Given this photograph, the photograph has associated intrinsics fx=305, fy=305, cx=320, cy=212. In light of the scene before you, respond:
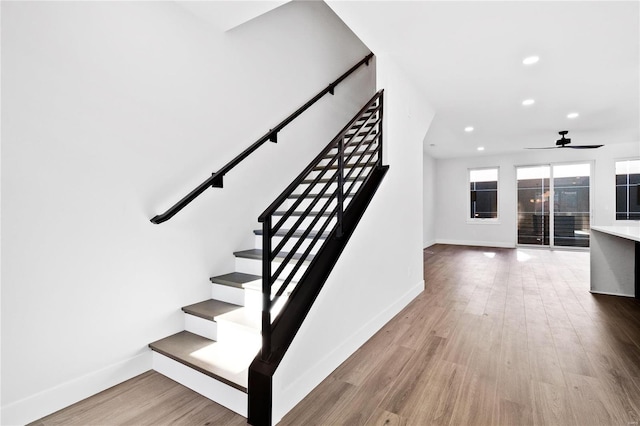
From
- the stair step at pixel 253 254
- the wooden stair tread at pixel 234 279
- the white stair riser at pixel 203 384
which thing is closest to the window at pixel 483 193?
the stair step at pixel 253 254

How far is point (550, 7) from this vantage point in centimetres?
227

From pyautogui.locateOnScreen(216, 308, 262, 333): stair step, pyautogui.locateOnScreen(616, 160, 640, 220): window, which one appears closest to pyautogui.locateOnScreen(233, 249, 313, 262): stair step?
pyautogui.locateOnScreen(216, 308, 262, 333): stair step

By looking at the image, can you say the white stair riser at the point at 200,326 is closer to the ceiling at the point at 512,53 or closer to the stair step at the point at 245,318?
the stair step at the point at 245,318

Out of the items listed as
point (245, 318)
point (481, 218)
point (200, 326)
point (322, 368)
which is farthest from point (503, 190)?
point (200, 326)

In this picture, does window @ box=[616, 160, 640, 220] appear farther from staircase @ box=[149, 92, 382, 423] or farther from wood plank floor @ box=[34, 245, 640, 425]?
staircase @ box=[149, 92, 382, 423]

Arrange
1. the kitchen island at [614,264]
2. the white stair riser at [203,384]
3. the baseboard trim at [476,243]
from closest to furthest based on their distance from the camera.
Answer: the white stair riser at [203,384]
the kitchen island at [614,264]
the baseboard trim at [476,243]

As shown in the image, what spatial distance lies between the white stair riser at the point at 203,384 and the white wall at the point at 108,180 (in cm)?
18

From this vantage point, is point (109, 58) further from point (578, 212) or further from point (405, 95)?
point (578, 212)

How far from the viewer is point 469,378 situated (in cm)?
200

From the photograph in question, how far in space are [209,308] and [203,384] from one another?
594 mm

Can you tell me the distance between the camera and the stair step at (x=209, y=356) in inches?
67.9

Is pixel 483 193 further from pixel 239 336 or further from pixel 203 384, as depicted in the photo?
pixel 203 384

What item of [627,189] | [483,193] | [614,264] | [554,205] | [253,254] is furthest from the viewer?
[483,193]

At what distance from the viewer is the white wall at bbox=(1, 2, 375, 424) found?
1.60 meters
